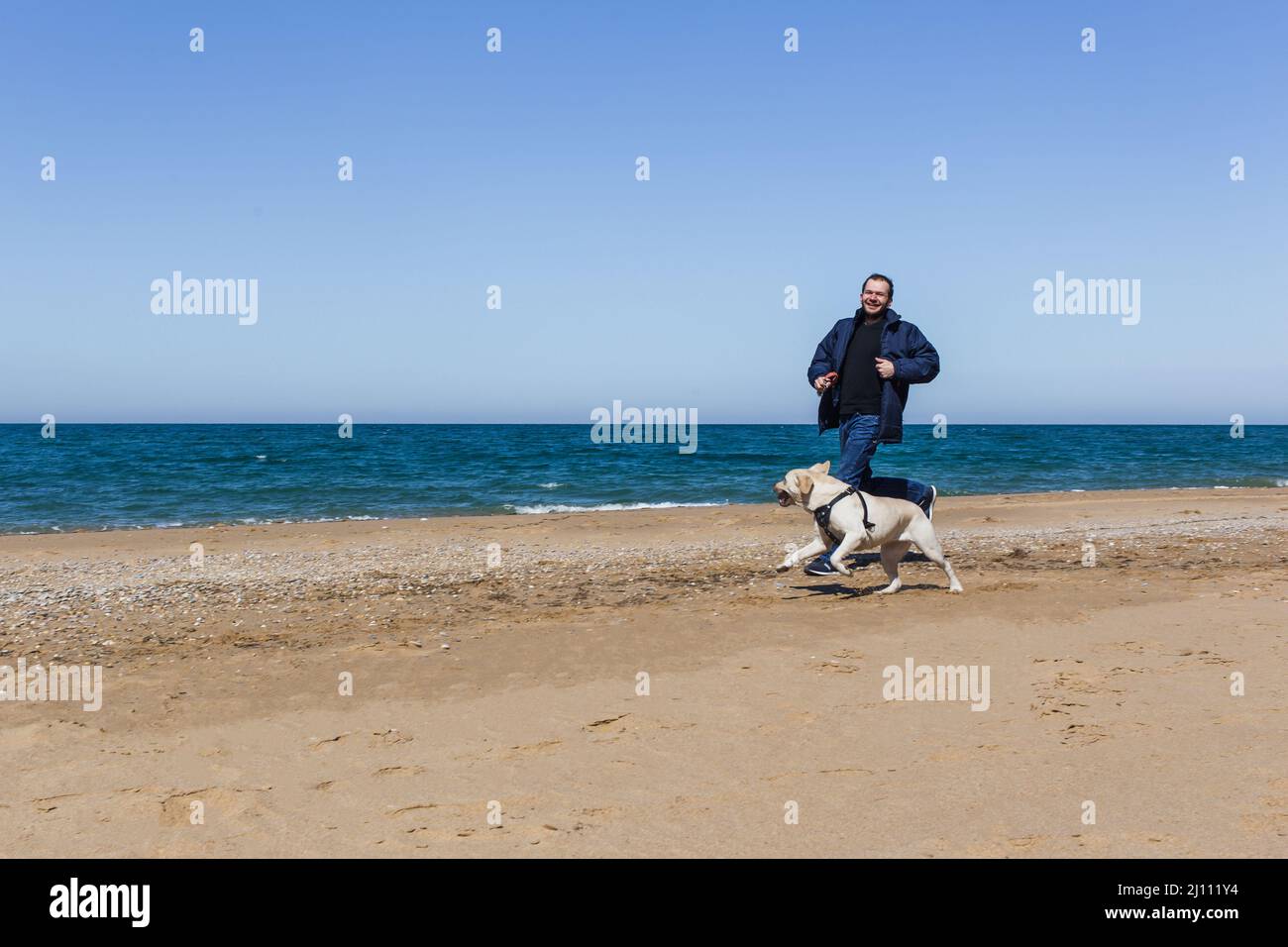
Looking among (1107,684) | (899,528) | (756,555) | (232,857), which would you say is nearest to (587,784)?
(232,857)

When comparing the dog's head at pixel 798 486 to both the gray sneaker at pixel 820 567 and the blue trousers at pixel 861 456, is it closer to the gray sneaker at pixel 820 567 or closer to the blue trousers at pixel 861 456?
the blue trousers at pixel 861 456

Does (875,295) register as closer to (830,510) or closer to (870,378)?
(870,378)

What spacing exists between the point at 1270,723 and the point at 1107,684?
87 cm

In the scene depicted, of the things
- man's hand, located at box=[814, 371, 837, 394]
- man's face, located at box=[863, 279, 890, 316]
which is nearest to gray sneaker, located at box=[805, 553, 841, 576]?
man's hand, located at box=[814, 371, 837, 394]

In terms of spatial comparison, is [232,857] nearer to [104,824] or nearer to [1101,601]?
[104,824]

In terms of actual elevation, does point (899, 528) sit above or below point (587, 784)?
above

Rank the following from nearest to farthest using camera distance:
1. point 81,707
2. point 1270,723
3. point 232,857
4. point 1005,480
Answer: point 232,857 → point 1270,723 → point 81,707 → point 1005,480

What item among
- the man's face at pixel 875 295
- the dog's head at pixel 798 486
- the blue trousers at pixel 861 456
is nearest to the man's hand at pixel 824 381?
the blue trousers at pixel 861 456

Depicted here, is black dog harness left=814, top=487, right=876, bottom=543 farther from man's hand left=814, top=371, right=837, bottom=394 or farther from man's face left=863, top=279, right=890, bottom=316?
man's face left=863, top=279, right=890, bottom=316

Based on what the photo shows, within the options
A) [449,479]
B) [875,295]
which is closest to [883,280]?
[875,295]

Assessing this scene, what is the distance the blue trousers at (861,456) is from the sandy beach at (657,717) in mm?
934

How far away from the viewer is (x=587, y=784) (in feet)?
13.4

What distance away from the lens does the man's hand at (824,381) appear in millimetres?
8198

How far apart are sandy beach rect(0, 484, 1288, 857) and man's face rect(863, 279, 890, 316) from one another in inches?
103
